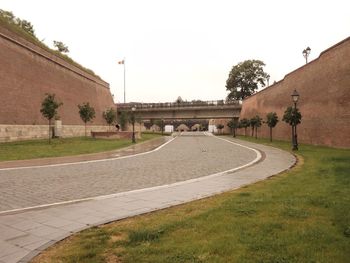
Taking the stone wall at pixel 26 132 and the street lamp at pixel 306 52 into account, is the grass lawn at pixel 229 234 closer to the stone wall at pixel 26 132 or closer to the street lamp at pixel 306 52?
the stone wall at pixel 26 132

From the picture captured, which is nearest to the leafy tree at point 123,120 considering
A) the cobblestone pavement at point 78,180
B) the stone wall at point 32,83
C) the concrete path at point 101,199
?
the stone wall at point 32,83

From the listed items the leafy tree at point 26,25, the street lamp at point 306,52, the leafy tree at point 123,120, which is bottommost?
the leafy tree at point 123,120

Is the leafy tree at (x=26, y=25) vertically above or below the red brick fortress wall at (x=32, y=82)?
above

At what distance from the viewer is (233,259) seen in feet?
14.5

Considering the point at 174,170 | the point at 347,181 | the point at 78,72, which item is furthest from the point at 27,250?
the point at 78,72

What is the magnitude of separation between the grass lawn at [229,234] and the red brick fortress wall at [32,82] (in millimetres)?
25769

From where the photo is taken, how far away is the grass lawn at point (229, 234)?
15.2 feet

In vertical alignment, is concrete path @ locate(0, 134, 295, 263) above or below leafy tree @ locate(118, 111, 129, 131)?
below

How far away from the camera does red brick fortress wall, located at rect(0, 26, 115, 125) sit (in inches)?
1200

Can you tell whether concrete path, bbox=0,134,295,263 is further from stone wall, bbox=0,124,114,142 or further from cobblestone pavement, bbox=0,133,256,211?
stone wall, bbox=0,124,114,142

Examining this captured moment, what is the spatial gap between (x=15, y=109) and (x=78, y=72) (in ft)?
65.1

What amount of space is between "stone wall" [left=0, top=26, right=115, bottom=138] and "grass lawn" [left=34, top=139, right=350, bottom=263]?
83.6ft

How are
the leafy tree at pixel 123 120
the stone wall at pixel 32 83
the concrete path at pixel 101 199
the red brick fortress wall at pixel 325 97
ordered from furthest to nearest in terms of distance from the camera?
1. the leafy tree at pixel 123 120
2. the stone wall at pixel 32 83
3. the red brick fortress wall at pixel 325 97
4. the concrete path at pixel 101 199

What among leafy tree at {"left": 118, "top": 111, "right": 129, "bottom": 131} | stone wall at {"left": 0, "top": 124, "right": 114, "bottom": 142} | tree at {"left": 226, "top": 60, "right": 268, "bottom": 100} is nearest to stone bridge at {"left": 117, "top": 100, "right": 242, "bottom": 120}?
leafy tree at {"left": 118, "top": 111, "right": 129, "bottom": 131}
